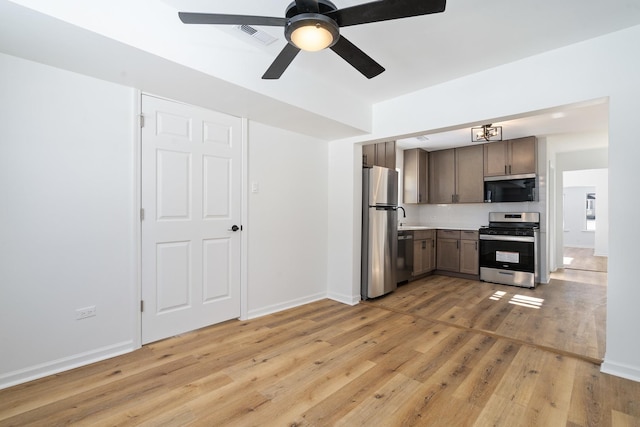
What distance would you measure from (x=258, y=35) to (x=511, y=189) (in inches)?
183

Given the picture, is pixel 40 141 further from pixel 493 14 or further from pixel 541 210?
pixel 541 210

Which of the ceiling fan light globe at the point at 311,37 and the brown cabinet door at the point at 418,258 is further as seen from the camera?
the brown cabinet door at the point at 418,258

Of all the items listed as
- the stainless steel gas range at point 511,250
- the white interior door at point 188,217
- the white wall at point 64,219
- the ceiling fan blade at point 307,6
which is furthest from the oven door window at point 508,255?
the white wall at point 64,219

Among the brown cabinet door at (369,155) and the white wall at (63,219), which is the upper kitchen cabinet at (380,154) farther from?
the white wall at (63,219)

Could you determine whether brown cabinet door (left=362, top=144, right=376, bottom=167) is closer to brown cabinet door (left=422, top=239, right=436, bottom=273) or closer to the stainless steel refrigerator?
the stainless steel refrigerator

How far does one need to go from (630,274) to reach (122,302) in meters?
3.82

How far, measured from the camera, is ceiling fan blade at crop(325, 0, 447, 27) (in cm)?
130

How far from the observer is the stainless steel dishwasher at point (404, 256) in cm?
447

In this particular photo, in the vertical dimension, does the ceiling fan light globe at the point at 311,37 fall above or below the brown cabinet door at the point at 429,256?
above

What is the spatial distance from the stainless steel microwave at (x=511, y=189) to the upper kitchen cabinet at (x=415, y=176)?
107 centimetres

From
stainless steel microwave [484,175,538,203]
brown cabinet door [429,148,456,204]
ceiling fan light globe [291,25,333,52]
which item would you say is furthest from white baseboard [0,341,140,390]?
stainless steel microwave [484,175,538,203]

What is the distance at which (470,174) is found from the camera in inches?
208

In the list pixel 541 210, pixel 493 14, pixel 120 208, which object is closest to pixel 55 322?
pixel 120 208

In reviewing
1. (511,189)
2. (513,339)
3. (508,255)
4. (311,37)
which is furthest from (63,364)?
(511,189)
